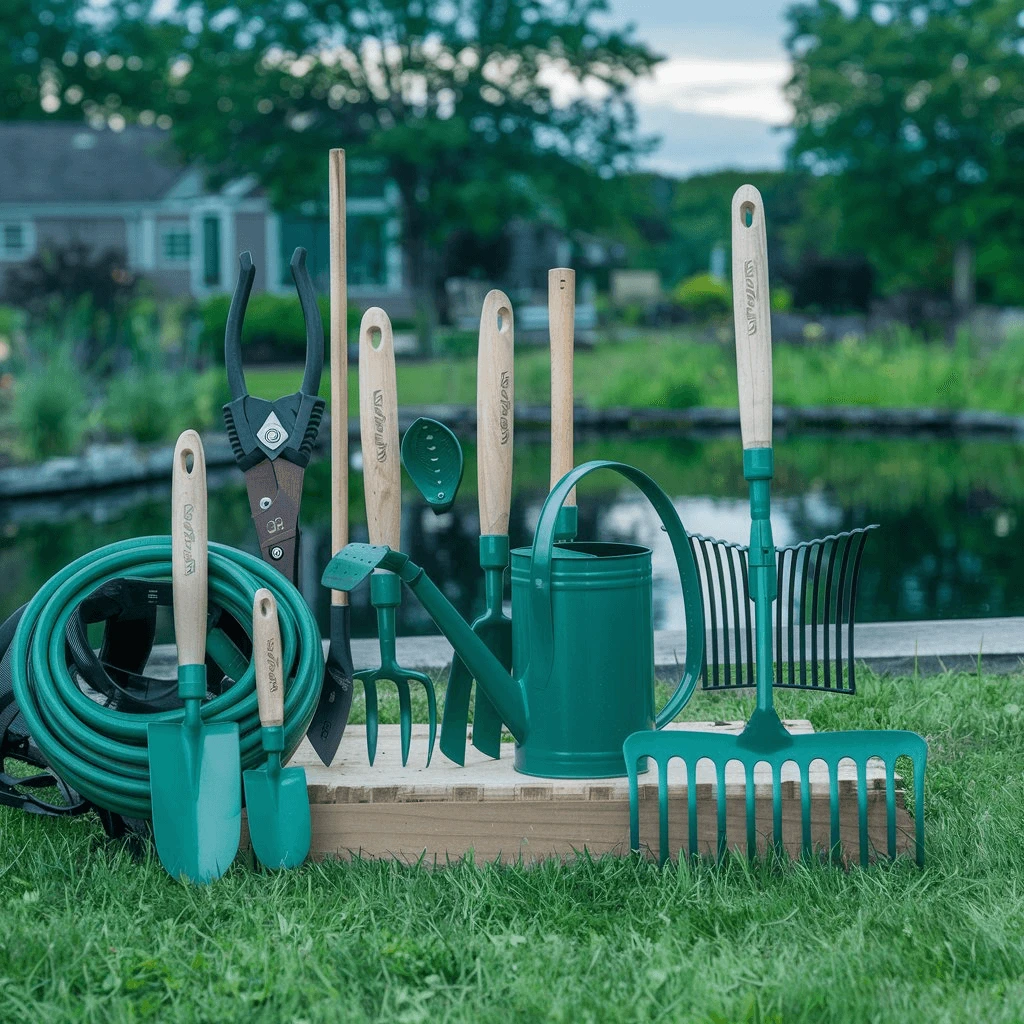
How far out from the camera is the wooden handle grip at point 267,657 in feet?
8.67

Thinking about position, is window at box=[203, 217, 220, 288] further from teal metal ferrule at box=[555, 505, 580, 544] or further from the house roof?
teal metal ferrule at box=[555, 505, 580, 544]

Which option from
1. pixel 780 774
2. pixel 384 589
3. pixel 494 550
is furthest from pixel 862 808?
pixel 384 589

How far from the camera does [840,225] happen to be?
125 ft

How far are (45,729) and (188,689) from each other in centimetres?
29

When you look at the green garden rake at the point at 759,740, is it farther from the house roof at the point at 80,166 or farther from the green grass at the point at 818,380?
the house roof at the point at 80,166

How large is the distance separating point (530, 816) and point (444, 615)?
430mm

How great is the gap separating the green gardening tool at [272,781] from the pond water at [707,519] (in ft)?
10.3

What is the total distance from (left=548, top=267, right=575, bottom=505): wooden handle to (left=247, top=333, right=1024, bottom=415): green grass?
1341 cm

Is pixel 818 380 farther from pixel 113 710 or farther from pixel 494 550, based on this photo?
pixel 113 710

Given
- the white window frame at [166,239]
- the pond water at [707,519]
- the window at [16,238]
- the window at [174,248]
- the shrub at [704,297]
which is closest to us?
the pond water at [707,519]

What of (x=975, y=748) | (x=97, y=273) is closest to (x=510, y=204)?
(x=97, y=273)

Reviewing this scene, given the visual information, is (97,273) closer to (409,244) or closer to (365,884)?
(409,244)

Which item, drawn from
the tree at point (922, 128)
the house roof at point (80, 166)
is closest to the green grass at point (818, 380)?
the tree at point (922, 128)

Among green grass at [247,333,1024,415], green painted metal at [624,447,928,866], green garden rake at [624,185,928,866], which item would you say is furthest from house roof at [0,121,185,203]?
green painted metal at [624,447,928,866]
